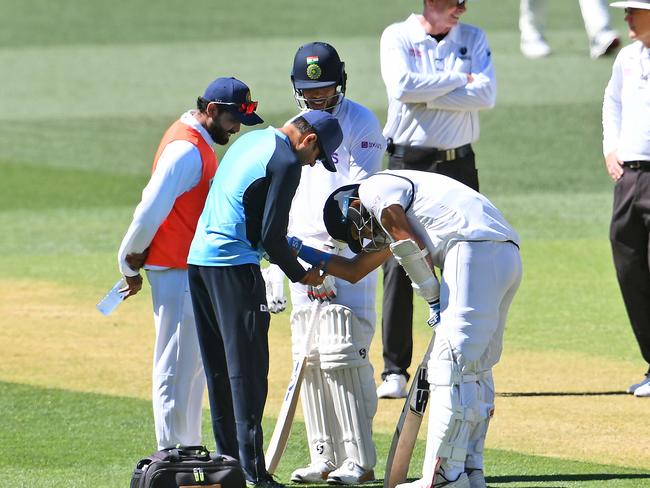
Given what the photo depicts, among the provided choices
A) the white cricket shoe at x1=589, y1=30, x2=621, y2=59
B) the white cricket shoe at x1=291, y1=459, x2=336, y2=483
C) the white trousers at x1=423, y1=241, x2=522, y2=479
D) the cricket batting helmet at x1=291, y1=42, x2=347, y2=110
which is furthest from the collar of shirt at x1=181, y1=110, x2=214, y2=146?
the white cricket shoe at x1=589, y1=30, x2=621, y2=59

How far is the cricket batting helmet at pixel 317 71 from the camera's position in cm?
863

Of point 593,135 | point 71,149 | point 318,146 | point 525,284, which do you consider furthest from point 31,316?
point 593,135

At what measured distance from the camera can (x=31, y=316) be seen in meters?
13.3

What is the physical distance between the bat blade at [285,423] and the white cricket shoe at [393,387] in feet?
6.18

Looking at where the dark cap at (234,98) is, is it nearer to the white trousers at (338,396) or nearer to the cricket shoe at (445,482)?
the white trousers at (338,396)

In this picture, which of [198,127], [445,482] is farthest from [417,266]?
[198,127]

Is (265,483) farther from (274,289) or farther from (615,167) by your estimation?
(615,167)

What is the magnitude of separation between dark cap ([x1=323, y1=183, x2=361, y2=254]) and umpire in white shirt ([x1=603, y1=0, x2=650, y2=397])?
3.39 m

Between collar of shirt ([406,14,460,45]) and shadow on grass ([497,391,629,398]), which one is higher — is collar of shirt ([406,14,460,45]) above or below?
above

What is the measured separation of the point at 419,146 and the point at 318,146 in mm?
3231

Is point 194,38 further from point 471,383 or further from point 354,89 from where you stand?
point 471,383

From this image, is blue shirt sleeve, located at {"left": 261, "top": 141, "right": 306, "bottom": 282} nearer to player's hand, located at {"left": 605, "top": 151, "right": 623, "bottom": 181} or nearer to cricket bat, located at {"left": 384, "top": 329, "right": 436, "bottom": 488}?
cricket bat, located at {"left": 384, "top": 329, "right": 436, "bottom": 488}

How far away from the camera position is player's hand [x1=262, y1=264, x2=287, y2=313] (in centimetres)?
846

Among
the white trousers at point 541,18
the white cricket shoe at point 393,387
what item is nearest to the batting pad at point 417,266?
the white cricket shoe at point 393,387
